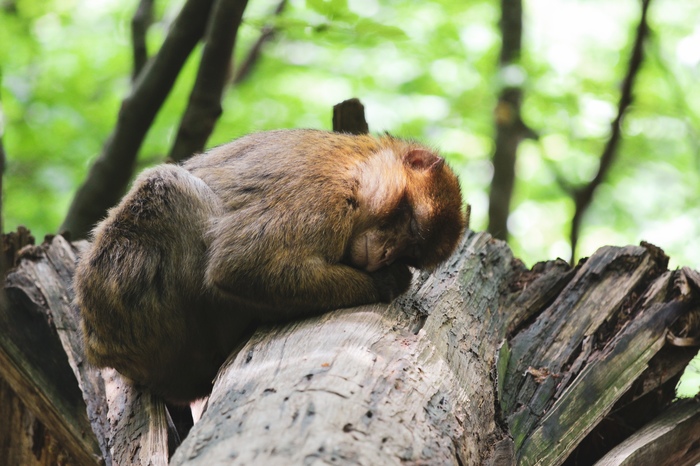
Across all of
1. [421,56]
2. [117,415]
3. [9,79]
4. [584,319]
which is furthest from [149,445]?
[421,56]

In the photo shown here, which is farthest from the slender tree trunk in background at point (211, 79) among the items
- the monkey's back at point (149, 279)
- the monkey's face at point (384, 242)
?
the monkey's face at point (384, 242)

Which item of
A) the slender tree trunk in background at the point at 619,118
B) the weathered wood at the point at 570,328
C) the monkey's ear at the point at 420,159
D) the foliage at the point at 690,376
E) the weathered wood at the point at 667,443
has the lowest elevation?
the weathered wood at the point at 667,443

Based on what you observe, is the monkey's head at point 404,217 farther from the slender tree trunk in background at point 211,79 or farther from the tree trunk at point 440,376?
the slender tree trunk in background at point 211,79

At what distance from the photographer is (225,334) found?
496 centimetres

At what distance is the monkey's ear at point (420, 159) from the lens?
518 centimetres

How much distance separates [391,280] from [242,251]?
39.3 inches

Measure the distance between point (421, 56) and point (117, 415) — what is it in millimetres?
8414

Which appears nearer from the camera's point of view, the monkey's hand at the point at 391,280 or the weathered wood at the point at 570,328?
the monkey's hand at the point at 391,280

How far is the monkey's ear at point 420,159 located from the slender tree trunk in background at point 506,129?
5.43 m

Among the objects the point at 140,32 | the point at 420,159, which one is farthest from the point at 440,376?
the point at 140,32

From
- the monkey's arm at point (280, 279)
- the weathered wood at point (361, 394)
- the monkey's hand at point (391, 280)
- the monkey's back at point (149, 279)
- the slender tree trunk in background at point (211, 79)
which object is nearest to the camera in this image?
the weathered wood at point (361, 394)

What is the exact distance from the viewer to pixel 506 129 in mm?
10812

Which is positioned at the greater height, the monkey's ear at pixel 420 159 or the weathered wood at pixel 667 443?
the monkey's ear at pixel 420 159

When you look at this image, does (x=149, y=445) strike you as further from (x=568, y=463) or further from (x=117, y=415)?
(x=568, y=463)
